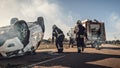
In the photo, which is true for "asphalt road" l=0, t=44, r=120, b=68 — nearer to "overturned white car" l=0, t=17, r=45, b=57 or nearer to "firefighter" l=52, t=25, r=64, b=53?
"overturned white car" l=0, t=17, r=45, b=57

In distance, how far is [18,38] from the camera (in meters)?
13.0

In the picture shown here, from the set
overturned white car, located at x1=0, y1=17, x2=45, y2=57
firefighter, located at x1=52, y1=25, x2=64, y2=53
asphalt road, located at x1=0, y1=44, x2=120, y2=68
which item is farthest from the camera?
firefighter, located at x1=52, y1=25, x2=64, y2=53

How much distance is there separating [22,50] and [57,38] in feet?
16.1

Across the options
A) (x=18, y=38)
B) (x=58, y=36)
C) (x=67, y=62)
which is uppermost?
(x=58, y=36)

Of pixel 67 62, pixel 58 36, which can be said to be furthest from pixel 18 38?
pixel 58 36

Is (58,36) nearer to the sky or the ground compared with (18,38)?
nearer to the sky

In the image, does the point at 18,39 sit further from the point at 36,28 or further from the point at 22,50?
the point at 36,28

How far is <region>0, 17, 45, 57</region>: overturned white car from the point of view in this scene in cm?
1239

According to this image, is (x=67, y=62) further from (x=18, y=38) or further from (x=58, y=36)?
(x=58, y=36)

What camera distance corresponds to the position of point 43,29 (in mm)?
16250

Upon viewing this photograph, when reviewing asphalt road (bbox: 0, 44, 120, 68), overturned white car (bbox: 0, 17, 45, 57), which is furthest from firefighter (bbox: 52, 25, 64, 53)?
asphalt road (bbox: 0, 44, 120, 68)

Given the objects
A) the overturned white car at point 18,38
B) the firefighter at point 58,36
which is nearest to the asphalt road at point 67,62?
the overturned white car at point 18,38

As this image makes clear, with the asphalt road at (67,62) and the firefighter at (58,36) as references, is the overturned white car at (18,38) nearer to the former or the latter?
the asphalt road at (67,62)

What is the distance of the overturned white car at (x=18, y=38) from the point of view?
40.7ft
